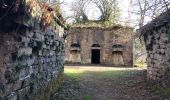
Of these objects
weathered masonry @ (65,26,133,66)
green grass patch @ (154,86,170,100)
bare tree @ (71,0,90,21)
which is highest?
bare tree @ (71,0,90,21)

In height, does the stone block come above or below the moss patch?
above

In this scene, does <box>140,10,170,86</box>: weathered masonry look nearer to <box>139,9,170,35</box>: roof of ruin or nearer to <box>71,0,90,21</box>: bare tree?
<box>139,9,170,35</box>: roof of ruin

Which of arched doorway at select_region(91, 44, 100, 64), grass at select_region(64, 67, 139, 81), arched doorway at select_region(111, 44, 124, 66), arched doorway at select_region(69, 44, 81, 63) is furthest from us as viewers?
arched doorway at select_region(91, 44, 100, 64)

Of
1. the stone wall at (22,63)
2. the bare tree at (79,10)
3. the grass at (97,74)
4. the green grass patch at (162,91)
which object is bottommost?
the green grass patch at (162,91)

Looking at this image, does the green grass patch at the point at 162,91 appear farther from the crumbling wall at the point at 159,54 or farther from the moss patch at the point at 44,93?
the moss patch at the point at 44,93

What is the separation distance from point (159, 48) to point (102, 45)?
668 inches

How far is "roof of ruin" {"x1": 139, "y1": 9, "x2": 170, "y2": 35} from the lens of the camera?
9.10 meters

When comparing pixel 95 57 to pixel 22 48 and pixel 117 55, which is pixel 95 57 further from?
pixel 22 48

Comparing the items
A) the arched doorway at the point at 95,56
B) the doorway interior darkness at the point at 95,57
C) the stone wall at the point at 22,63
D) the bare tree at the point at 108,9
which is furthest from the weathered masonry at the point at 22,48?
the bare tree at the point at 108,9

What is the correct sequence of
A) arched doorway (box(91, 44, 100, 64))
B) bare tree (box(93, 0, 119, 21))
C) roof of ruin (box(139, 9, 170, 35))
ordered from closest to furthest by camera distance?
roof of ruin (box(139, 9, 170, 35)) < arched doorway (box(91, 44, 100, 64)) < bare tree (box(93, 0, 119, 21))

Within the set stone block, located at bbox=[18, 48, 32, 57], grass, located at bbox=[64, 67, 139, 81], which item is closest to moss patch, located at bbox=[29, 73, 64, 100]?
stone block, located at bbox=[18, 48, 32, 57]

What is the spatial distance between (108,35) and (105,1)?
5.48m

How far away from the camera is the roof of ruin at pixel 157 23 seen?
910 cm

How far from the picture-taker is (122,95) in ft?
33.8
